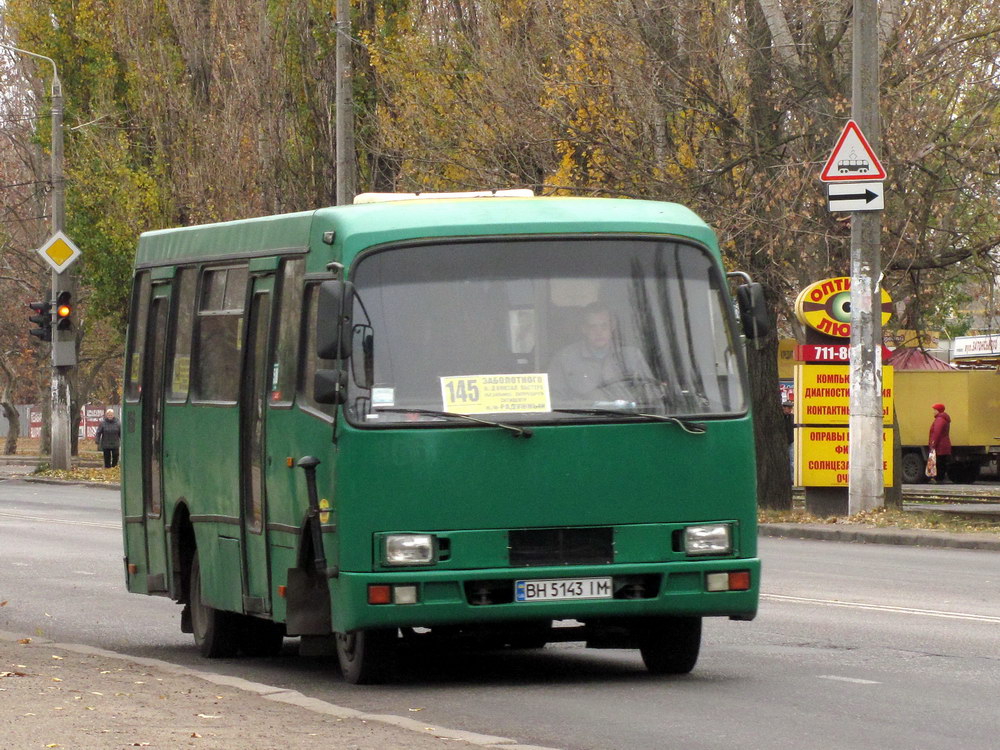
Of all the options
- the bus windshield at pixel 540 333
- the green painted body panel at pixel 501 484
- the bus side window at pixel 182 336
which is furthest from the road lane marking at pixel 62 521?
the bus windshield at pixel 540 333

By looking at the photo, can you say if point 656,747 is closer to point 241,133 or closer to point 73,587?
point 73,587

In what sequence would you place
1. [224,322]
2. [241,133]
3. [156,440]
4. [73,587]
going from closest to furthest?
[224,322]
[156,440]
[73,587]
[241,133]

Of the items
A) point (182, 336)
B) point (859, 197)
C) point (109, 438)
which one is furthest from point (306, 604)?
point (109, 438)

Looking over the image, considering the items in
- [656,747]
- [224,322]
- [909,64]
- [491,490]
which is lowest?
[656,747]

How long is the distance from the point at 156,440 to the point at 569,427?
12.4 ft

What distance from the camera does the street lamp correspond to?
147 feet

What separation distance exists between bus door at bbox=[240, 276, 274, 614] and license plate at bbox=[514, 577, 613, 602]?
5.60ft

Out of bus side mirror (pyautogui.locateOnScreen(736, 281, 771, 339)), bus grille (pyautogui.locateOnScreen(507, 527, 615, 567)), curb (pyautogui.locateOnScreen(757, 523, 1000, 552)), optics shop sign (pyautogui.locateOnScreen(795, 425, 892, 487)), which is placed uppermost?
bus side mirror (pyautogui.locateOnScreen(736, 281, 771, 339))

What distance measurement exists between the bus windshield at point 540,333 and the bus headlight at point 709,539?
22.3 inches

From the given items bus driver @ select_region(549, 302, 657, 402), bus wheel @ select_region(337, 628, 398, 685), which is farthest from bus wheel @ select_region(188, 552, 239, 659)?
bus driver @ select_region(549, 302, 657, 402)

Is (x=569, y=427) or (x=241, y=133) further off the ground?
(x=241, y=133)

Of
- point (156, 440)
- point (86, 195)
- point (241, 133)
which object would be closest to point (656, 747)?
point (156, 440)

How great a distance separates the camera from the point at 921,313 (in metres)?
29.5

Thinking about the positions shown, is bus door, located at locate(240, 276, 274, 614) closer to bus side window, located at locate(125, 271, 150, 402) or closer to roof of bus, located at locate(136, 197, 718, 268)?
roof of bus, located at locate(136, 197, 718, 268)
